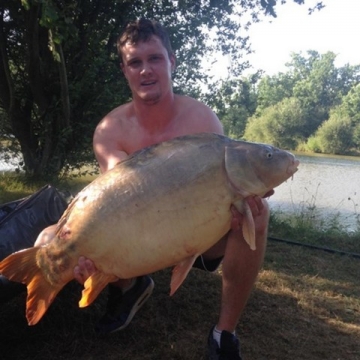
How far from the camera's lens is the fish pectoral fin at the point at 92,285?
1377 millimetres

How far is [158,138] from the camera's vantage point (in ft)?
6.35

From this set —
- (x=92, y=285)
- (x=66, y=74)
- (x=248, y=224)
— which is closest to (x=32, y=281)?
(x=92, y=285)

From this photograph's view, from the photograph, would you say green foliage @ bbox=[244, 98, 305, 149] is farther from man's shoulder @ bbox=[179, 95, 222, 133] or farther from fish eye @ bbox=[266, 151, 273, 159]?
fish eye @ bbox=[266, 151, 273, 159]

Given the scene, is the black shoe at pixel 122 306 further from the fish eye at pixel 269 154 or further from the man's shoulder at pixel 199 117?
the fish eye at pixel 269 154

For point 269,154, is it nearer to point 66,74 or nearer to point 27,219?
point 27,219

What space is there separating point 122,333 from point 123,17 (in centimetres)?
408

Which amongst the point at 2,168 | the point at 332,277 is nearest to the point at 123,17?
the point at 2,168

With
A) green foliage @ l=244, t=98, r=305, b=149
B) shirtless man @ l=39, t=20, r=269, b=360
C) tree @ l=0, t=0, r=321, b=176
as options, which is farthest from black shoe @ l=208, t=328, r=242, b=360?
green foliage @ l=244, t=98, r=305, b=149

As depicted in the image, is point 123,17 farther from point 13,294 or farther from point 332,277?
point 13,294

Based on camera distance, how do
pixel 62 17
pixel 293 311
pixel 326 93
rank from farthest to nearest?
pixel 326 93 < pixel 62 17 < pixel 293 311

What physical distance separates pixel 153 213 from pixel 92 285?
0.29 metres

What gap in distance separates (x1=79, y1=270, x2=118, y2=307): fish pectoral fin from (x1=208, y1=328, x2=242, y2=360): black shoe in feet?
1.56

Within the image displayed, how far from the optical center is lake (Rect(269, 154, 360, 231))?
21.2 ft

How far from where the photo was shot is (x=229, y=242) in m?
1.66
